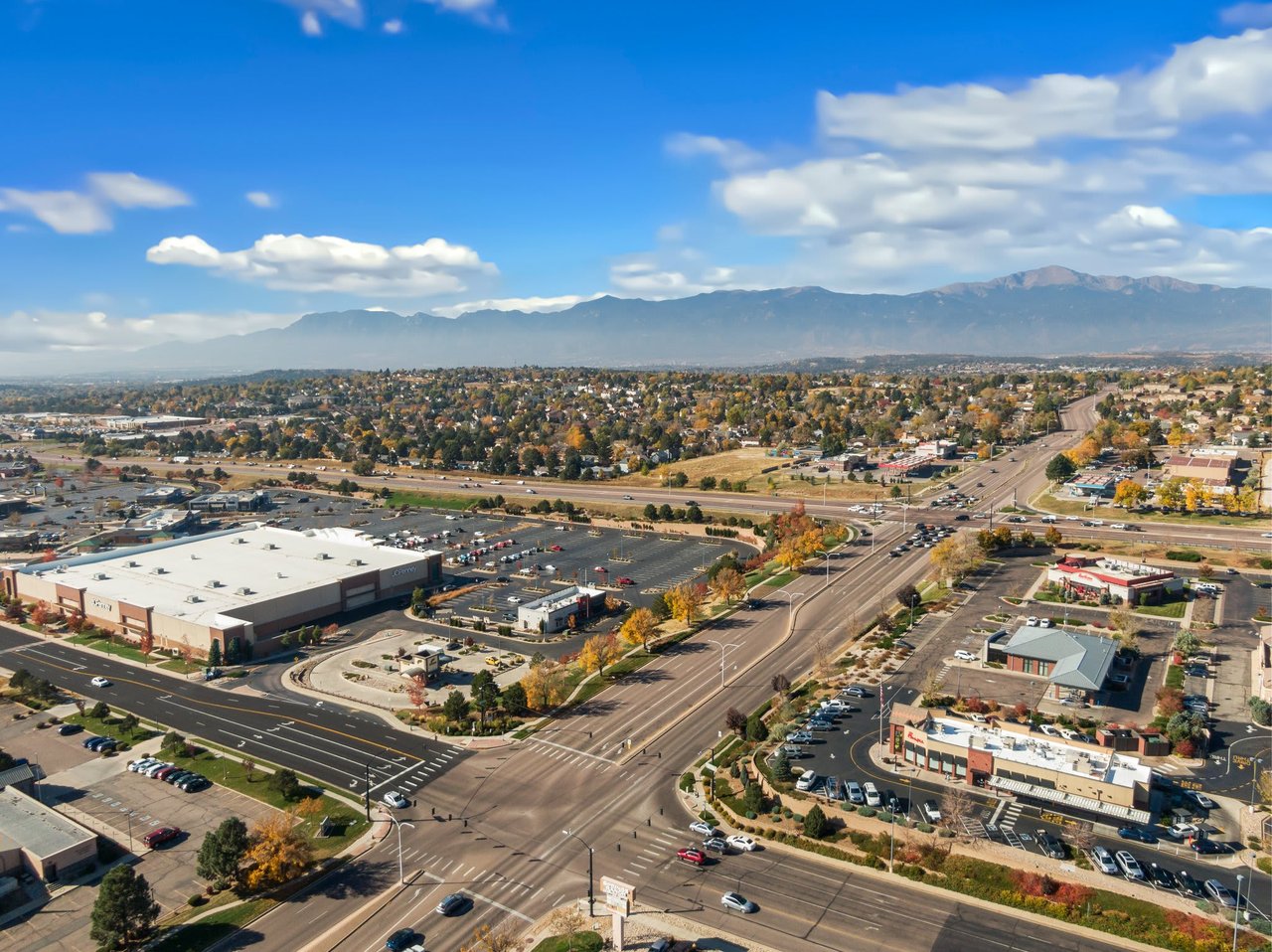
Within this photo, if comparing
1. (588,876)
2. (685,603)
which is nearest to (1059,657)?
(685,603)

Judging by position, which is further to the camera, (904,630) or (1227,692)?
(904,630)

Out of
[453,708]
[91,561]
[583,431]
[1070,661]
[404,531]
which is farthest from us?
[583,431]

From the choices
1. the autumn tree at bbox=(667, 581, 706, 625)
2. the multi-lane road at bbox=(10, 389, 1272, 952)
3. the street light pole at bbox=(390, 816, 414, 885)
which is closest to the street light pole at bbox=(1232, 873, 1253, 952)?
the multi-lane road at bbox=(10, 389, 1272, 952)

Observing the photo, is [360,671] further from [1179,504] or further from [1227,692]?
[1179,504]

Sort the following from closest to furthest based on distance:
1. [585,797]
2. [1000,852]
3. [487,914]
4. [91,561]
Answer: [487,914] < [1000,852] < [585,797] < [91,561]

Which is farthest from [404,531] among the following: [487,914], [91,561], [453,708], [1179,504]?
[1179,504]

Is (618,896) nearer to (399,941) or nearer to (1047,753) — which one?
(399,941)
